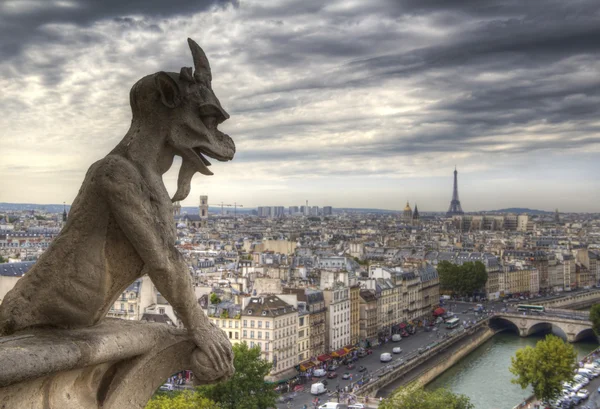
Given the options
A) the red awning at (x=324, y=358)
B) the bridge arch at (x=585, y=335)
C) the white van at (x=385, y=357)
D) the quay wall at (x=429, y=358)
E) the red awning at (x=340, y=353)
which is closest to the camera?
the quay wall at (x=429, y=358)

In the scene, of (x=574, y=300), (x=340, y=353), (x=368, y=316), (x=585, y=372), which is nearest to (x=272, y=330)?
(x=340, y=353)

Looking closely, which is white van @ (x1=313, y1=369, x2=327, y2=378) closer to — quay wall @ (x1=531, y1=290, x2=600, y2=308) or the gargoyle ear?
the gargoyle ear

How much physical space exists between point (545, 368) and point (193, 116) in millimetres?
28852

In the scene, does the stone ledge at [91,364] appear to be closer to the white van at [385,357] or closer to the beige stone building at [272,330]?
the beige stone building at [272,330]

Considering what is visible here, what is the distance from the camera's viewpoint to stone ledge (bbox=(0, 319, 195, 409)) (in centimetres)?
321

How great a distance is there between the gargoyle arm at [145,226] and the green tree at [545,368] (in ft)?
93.7

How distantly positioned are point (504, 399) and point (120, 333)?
31.5 metres

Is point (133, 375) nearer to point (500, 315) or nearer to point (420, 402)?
point (420, 402)

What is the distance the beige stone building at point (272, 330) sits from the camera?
1339 inches

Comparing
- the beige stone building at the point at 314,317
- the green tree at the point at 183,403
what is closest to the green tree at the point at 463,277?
the beige stone building at the point at 314,317

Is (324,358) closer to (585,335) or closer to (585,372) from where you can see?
(585,372)

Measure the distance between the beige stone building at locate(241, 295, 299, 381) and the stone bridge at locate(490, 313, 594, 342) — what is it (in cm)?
2302

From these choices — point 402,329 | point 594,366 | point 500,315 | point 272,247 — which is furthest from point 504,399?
point 272,247

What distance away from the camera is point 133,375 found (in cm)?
407
